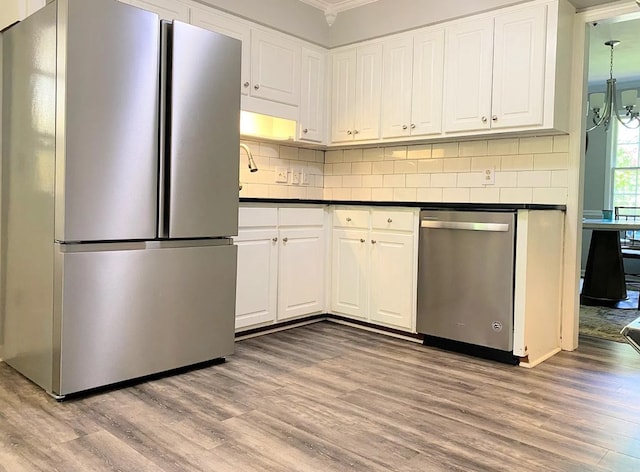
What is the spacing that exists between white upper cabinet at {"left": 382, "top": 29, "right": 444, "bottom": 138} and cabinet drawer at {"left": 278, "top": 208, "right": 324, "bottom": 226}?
0.75 m

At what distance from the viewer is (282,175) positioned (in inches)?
159

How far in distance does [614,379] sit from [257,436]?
1875 millimetres

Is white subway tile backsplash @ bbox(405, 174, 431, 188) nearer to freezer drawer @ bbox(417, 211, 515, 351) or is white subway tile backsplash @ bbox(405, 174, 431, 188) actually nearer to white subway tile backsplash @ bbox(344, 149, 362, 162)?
white subway tile backsplash @ bbox(344, 149, 362, 162)

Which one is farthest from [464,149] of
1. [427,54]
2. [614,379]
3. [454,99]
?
[614,379]

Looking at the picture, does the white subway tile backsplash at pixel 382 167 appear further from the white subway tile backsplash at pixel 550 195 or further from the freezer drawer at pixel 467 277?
the white subway tile backsplash at pixel 550 195

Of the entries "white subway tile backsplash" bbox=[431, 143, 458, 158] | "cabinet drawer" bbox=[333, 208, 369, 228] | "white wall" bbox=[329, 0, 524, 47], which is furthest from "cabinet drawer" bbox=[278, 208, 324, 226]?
"white wall" bbox=[329, 0, 524, 47]

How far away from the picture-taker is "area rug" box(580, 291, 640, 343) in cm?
363

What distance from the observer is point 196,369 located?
2680 mm

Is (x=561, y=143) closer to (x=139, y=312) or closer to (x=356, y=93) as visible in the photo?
(x=356, y=93)

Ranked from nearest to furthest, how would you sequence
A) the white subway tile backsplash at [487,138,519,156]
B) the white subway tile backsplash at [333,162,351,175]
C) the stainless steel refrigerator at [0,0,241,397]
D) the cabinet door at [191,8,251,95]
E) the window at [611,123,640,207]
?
the stainless steel refrigerator at [0,0,241,397]
the cabinet door at [191,8,251,95]
the white subway tile backsplash at [487,138,519,156]
the white subway tile backsplash at [333,162,351,175]
the window at [611,123,640,207]

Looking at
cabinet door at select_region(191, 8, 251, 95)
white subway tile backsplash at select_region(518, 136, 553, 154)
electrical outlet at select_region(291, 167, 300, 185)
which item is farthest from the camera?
electrical outlet at select_region(291, 167, 300, 185)

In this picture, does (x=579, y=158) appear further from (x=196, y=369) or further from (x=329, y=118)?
(x=196, y=369)

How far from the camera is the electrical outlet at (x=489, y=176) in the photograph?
349cm

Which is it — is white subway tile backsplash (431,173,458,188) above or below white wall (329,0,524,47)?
below
